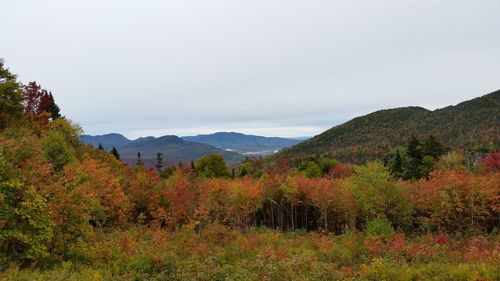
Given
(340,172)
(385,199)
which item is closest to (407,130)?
(340,172)

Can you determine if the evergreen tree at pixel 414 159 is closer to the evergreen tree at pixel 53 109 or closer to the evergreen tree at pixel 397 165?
the evergreen tree at pixel 397 165

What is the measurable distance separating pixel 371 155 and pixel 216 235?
80017 mm

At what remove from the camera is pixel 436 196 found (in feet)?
107

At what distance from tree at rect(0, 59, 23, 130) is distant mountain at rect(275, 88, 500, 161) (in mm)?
73945

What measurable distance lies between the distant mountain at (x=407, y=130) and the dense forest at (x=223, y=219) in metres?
38.8

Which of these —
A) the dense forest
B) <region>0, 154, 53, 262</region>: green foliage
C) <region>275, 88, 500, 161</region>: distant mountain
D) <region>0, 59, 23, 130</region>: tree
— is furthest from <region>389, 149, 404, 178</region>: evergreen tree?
<region>0, 154, 53, 262</region>: green foliage

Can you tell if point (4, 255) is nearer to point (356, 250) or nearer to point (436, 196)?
point (356, 250)

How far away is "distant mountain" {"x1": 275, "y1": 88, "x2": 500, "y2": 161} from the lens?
308ft

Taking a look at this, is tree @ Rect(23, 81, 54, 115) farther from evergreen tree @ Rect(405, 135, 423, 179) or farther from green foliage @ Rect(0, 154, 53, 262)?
evergreen tree @ Rect(405, 135, 423, 179)

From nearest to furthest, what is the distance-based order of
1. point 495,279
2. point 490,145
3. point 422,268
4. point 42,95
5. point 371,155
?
point 495,279 → point 422,268 → point 42,95 → point 490,145 → point 371,155

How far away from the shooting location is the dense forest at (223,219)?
14.7m

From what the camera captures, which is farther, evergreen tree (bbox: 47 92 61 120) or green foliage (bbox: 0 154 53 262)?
evergreen tree (bbox: 47 92 61 120)

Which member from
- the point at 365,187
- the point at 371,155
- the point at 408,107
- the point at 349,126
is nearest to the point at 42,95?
the point at 365,187

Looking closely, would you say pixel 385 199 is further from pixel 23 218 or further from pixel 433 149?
pixel 23 218
